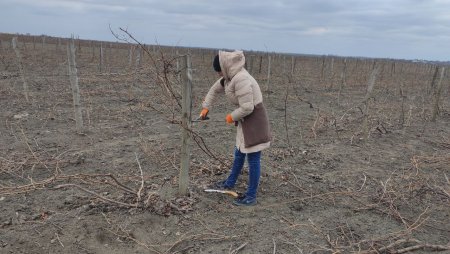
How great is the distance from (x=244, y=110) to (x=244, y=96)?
13cm

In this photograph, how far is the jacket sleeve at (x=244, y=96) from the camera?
3424 millimetres

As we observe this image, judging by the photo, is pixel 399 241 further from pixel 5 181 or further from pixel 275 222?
pixel 5 181

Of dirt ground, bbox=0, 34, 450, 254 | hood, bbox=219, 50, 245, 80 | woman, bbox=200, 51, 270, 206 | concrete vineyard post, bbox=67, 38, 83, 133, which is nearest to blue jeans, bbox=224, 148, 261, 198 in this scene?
woman, bbox=200, 51, 270, 206

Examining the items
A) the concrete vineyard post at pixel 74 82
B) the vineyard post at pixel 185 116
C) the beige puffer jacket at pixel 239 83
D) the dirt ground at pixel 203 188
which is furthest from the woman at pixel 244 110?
the concrete vineyard post at pixel 74 82

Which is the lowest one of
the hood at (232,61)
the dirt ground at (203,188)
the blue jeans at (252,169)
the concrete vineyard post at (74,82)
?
the dirt ground at (203,188)

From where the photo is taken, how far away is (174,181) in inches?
164

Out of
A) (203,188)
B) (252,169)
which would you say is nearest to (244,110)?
(252,169)

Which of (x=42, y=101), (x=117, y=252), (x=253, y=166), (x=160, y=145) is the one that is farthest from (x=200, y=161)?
(x=42, y=101)

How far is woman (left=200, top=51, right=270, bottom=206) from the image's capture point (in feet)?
11.3

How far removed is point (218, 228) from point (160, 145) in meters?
2.43

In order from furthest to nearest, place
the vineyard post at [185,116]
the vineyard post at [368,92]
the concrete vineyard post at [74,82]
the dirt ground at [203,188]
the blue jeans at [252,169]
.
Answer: the vineyard post at [368,92], the concrete vineyard post at [74,82], the blue jeans at [252,169], the vineyard post at [185,116], the dirt ground at [203,188]

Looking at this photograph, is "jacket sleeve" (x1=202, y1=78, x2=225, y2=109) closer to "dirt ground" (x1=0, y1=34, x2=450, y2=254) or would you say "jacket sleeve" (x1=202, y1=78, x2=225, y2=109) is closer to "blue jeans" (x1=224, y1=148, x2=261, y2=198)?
"dirt ground" (x1=0, y1=34, x2=450, y2=254)

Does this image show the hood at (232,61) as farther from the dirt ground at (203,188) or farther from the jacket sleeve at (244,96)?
the dirt ground at (203,188)

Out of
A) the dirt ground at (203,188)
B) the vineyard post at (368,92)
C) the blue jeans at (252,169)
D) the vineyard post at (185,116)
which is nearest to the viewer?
the dirt ground at (203,188)
